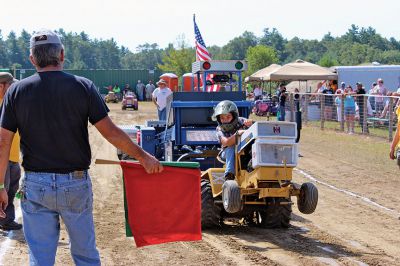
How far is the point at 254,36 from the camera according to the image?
188250 millimetres

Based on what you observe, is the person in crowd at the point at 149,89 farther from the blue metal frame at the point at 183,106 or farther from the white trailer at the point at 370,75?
the blue metal frame at the point at 183,106

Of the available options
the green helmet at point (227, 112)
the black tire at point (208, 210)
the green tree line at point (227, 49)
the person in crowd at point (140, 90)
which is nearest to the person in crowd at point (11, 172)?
the black tire at point (208, 210)

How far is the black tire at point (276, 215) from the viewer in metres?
9.74

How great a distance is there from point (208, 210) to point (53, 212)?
460 centimetres

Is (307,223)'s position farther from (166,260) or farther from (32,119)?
(32,119)

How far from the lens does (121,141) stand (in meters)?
5.29

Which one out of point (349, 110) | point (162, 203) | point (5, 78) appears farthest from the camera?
point (349, 110)

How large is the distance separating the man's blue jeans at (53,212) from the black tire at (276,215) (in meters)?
4.66

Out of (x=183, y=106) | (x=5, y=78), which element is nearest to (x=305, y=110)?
(x=183, y=106)

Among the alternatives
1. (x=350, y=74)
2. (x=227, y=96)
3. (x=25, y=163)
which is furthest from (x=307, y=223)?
(x=350, y=74)

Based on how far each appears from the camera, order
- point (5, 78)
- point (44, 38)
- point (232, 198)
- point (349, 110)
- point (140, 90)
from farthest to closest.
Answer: point (140, 90) < point (349, 110) < point (5, 78) < point (232, 198) < point (44, 38)

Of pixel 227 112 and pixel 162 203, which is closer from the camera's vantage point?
pixel 162 203

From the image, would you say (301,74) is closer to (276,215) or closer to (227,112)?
(276,215)

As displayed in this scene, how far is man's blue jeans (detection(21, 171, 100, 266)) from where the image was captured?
5.13 metres
